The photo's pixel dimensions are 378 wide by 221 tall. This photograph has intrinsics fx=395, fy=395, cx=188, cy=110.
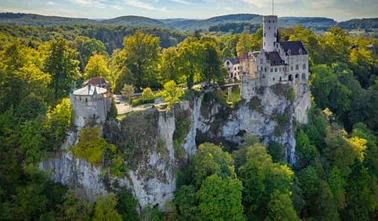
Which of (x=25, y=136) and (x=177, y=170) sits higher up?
(x=25, y=136)

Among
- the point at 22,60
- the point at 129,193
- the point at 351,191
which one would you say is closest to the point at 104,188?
the point at 129,193

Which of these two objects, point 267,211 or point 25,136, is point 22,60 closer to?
point 25,136

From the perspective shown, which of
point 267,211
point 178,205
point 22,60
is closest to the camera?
point 178,205

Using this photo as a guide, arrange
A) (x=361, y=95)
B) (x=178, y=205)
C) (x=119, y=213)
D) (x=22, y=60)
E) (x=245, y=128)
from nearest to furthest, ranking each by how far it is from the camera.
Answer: (x=119, y=213)
(x=178, y=205)
(x=22, y=60)
(x=245, y=128)
(x=361, y=95)

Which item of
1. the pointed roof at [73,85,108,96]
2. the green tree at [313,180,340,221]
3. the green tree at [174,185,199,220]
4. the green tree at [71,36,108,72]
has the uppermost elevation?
the green tree at [71,36,108,72]

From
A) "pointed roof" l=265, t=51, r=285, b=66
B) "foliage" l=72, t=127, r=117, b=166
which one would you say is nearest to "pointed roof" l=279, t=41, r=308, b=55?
"pointed roof" l=265, t=51, r=285, b=66

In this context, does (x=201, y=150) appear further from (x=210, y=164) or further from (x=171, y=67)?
(x=171, y=67)

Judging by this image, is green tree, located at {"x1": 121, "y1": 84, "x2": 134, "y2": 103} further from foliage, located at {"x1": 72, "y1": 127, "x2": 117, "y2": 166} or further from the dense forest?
foliage, located at {"x1": 72, "y1": 127, "x2": 117, "y2": 166}

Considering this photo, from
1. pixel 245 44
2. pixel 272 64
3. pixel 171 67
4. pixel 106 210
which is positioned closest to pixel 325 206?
pixel 272 64
